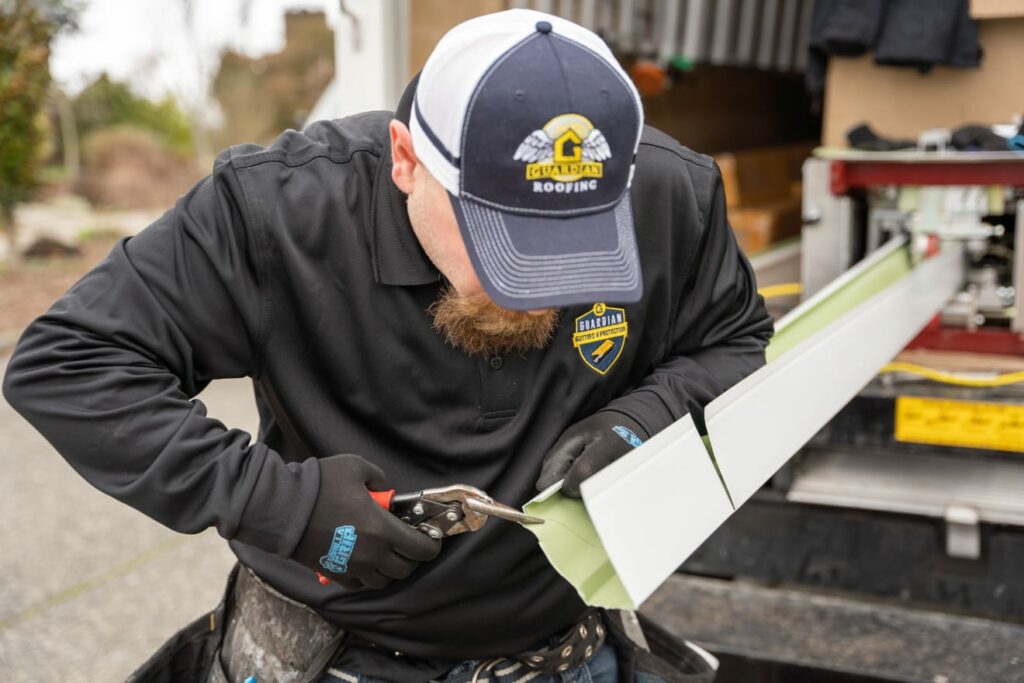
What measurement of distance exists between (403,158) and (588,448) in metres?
0.50

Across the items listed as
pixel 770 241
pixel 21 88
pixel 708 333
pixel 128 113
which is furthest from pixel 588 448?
pixel 128 113

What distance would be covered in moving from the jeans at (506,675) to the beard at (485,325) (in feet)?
1.79

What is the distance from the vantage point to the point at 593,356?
1.84m

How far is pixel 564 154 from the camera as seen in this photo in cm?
147

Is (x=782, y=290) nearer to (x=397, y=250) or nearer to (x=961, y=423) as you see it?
(x=961, y=423)

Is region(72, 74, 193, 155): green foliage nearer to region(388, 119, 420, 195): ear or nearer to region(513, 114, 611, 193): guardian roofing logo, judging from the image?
region(388, 119, 420, 195): ear

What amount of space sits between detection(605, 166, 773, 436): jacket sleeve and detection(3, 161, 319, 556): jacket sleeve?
662 millimetres

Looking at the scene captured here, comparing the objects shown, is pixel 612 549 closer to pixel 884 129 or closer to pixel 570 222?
pixel 570 222

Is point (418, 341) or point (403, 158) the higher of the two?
point (403, 158)

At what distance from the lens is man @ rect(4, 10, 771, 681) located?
1500 mm

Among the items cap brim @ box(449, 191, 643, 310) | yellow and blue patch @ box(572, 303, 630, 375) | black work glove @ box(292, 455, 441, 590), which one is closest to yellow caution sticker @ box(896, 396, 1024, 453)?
yellow and blue patch @ box(572, 303, 630, 375)

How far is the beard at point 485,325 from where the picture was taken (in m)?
1.64

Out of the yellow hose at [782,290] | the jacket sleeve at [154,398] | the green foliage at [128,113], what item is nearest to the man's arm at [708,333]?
the jacket sleeve at [154,398]

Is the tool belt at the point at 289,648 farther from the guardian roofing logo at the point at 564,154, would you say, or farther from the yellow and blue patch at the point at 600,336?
the guardian roofing logo at the point at 564,154
